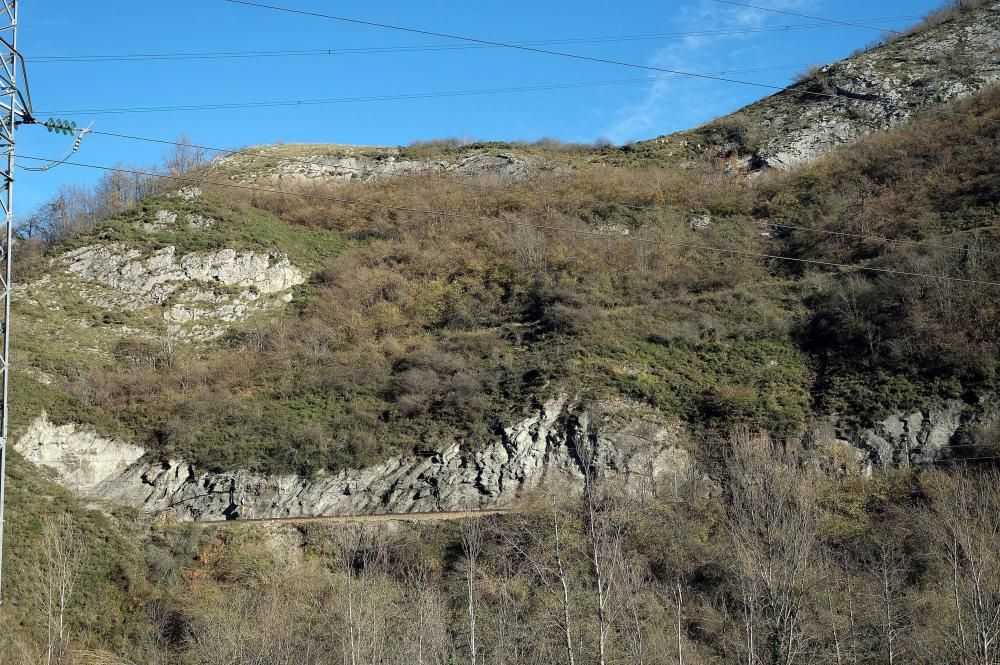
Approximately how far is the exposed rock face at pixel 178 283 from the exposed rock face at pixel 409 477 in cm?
1700

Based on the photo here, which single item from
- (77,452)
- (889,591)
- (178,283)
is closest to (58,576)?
(77,452)

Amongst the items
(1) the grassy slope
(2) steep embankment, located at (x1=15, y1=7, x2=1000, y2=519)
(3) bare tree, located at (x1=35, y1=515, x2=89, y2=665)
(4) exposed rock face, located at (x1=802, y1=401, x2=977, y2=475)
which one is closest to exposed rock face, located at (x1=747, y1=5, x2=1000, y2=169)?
(2) steep embankment, located at (x1=15, y1=7, x2=1000, y2=519)

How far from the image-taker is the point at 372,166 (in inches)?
3497

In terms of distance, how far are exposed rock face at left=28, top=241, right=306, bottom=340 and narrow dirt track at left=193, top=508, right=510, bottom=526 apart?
2164 cm

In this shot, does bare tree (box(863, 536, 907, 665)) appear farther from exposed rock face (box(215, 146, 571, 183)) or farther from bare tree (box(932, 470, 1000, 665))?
exposed rock face (box(215, 146, 571, 183))

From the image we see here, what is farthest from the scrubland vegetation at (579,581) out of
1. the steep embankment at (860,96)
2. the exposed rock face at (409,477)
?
the steep embankment at (860,96)

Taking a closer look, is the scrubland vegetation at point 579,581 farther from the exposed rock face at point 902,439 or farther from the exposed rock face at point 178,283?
the exposed rock face at point 178,283

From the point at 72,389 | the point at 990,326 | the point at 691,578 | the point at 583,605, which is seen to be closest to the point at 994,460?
the point at 990,326

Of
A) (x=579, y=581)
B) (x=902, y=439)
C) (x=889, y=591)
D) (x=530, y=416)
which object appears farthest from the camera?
(x=530, y=416)

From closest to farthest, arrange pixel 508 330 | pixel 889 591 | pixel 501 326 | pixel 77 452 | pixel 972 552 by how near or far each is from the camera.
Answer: pixel 889 591 < pixel 972 552 < pixel 77 452 < pixel 508 330 < pixel 501 326

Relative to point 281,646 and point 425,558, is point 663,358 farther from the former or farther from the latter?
point 281,646

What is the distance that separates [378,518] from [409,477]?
10.7 ft

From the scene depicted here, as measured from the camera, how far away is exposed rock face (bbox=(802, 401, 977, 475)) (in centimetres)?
3972

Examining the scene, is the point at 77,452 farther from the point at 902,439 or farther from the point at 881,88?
the point at 881,88
